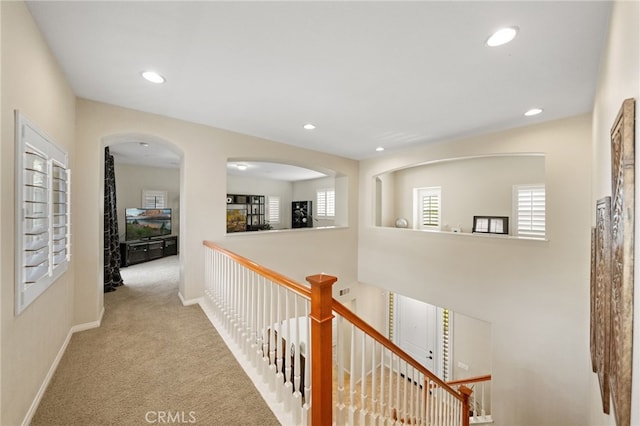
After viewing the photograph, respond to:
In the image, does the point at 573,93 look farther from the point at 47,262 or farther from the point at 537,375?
the point at 47,262

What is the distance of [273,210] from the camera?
962 centimetres

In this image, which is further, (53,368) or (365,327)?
(53,368)

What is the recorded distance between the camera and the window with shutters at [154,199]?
23.2 feet

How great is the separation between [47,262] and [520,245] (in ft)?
16.9

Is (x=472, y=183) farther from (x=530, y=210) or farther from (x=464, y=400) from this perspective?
(x=464, y=400)

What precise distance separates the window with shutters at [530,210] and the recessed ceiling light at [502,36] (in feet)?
11.9

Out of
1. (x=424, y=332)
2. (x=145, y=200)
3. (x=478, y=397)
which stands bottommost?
(x=478, y=397)

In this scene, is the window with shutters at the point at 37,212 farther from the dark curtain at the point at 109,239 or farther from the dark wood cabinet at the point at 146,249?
the dark wood cabinet at the point at 146,249

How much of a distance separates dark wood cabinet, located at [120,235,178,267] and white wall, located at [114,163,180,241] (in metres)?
0.50

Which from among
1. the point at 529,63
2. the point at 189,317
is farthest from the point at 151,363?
the point at 529,63

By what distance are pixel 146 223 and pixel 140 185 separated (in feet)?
3.68

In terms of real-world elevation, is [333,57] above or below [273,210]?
above

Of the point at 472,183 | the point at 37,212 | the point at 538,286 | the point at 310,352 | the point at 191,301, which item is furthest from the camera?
the point at 472,183

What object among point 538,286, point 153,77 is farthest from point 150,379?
point 538,286
